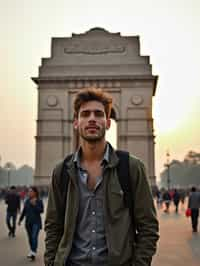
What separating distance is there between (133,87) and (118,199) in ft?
103

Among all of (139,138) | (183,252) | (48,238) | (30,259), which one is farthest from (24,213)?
(139,138)

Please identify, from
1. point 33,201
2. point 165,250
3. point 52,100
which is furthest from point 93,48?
point 165,250

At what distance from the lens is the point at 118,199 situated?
2568 mm

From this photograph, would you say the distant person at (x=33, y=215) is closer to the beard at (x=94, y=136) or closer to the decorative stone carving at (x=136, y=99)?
the beard at (x=94, y=136)

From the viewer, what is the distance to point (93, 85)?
3344cm

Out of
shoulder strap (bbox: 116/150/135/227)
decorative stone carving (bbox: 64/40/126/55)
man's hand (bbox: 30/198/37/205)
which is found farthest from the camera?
decorative stone carving (bbox: 64/40/126/55)

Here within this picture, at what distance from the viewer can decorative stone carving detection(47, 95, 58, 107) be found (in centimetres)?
3369

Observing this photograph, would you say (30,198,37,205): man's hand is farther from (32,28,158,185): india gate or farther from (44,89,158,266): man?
(32,28,158,185): india gate

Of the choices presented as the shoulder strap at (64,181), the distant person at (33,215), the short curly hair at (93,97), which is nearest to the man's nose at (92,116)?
the short curly hair at (93,97)

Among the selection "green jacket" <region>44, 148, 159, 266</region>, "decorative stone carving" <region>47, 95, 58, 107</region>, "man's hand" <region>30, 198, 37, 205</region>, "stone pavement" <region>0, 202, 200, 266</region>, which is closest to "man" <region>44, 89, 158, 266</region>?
"green jacket" <region>44, 148, 159, 266</region>

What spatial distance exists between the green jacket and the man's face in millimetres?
158

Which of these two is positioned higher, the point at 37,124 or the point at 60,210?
the point at 37,124

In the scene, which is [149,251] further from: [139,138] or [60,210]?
[139,138]

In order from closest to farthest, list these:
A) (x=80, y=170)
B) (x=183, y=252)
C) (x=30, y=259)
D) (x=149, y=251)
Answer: (x=149, y=251)
(x=80, y=170)
(x=30, y=259)
(x=183, y=252)
